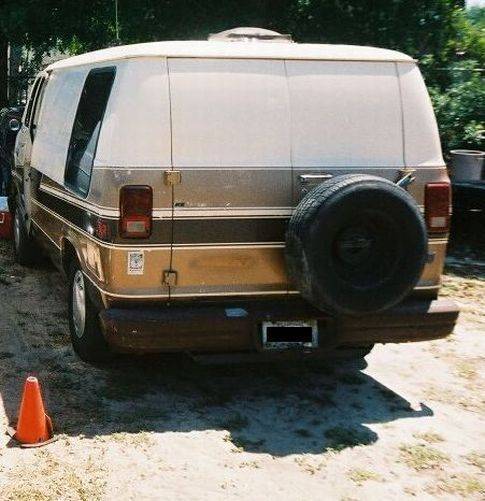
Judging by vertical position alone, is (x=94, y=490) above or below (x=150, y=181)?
below

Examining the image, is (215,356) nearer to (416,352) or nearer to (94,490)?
(94,490)

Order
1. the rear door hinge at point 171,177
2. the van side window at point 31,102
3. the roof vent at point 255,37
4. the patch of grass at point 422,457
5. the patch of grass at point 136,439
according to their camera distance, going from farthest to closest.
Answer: the van side window at point 31,102 → the roof vent at point 255,37 → the rear door hinge at point 171,177 → the patch of grass at point 136,439 → the patch of grass at point 422,457

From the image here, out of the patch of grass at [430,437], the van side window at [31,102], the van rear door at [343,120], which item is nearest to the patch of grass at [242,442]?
the patch of grass at [430,437]

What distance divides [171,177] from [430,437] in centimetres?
220

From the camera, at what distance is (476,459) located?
4430mm

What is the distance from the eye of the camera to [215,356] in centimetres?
500

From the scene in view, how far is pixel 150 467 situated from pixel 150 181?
1.63m

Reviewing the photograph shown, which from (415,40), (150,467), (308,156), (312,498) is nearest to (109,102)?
(308,156)

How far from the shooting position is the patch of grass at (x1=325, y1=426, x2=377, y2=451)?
454 centimetres

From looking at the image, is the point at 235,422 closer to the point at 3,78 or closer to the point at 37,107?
the point at 37,107

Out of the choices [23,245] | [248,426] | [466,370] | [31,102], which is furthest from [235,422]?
[31,102]

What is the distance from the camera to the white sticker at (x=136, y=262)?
471 cm

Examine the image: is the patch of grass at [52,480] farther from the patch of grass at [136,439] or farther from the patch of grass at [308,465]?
the patch of grass at [308,465]

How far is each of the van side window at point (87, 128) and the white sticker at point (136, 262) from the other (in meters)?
0.66
